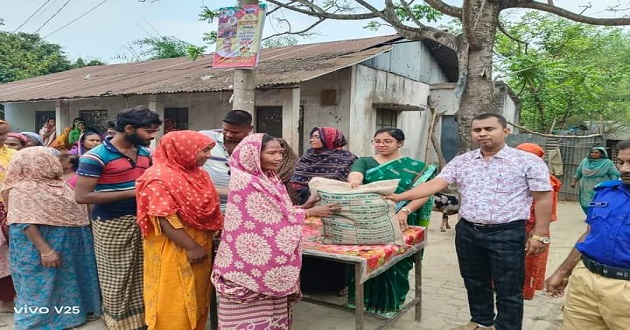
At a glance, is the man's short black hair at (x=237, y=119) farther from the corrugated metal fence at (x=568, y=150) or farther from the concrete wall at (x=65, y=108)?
the corrugated metal fence at (x=568, y=150)

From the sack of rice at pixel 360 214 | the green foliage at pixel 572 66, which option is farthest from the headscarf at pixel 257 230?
the green foliage at pixel 572 66

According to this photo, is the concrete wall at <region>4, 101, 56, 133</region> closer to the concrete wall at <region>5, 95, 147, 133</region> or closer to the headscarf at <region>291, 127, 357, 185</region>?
the concrete wall at <region>5, 95, 147, 133</region>

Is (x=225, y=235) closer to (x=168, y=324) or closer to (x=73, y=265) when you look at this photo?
(x=168, y=324)

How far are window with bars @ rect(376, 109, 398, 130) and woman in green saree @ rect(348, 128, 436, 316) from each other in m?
6.60

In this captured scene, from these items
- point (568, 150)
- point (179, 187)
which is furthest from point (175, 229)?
point (568, 150)

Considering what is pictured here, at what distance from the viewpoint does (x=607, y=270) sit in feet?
6.69

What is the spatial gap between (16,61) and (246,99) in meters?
20.9

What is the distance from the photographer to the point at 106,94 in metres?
9.80

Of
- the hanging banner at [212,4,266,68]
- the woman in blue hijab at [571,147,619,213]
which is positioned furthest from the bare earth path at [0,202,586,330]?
the hanging banner at [212,4,266,68]

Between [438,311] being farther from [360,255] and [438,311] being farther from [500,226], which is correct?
[360,255]

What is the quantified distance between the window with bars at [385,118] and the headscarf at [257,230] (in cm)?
808

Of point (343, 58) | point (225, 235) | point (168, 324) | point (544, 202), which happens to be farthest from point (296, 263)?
point (343, 58)

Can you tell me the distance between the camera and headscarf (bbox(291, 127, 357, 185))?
3617mm

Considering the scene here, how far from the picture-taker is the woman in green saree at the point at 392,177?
328cm
